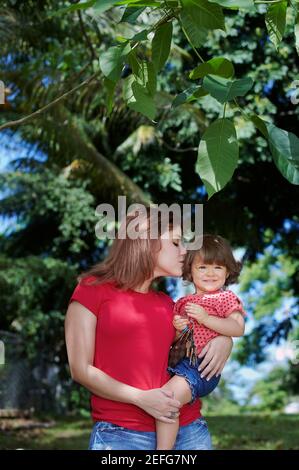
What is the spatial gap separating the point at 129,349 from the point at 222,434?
25.5 ft

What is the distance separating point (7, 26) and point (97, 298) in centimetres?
653

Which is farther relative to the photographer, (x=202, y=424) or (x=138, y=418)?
(x=202, y=424)

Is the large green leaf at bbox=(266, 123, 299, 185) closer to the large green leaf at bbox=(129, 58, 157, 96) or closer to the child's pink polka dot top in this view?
the large green leaf at bbox=(129, 58, 157, 96)

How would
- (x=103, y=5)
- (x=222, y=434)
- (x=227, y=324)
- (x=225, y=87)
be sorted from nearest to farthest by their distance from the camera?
1. (x=103, y=5)
2. (x=225, y=87)
3. (x=227, y=324)
4. (x=222, y=434)

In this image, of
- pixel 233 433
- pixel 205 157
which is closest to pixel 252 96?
pixel 233 433

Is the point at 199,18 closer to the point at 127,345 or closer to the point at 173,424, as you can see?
the point at 127,345

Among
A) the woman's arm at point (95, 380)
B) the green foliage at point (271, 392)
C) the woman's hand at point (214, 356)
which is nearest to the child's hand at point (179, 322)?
the woman's hand at point (214, 356)

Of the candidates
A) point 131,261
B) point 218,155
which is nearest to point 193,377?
point 131,261

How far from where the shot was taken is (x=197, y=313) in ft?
8.09

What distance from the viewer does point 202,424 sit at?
2652 millimetres

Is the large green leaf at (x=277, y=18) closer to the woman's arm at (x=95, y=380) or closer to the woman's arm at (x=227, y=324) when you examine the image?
the woman's arm at (x=227, y=324)
